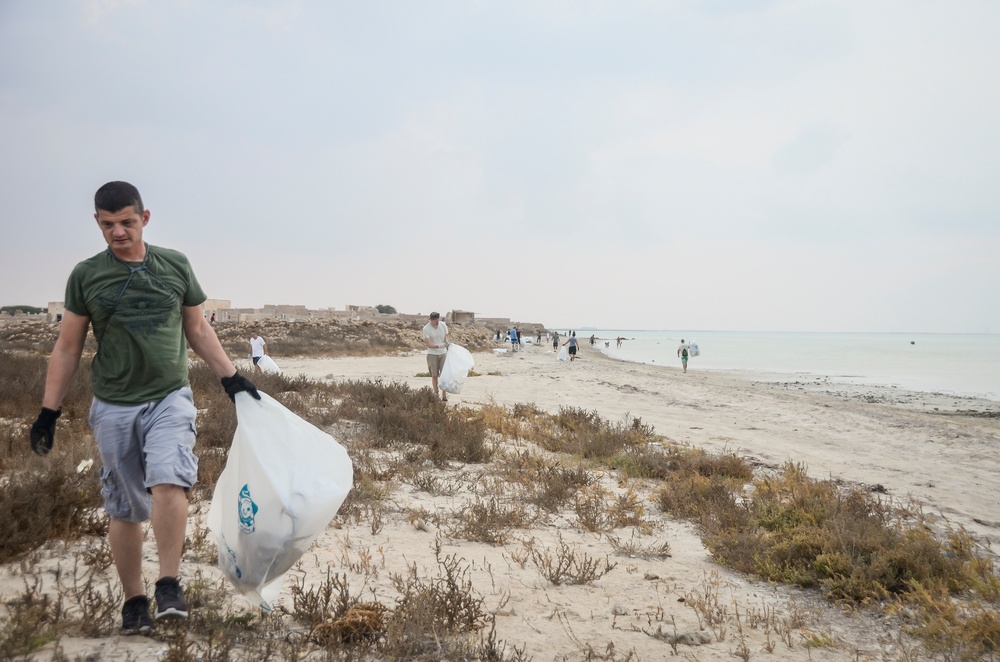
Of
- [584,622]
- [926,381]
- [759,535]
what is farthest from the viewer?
[926,381]

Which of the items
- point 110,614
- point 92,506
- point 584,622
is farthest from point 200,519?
point 584,622

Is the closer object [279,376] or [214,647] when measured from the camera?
[214,647]

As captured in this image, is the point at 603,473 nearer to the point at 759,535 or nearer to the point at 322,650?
the point at 759,535

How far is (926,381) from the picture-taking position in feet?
82.0

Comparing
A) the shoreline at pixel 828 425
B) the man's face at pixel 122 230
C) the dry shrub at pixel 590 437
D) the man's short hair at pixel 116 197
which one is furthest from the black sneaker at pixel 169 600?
the shoreline at pixel 828 425

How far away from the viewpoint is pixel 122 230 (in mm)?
2398

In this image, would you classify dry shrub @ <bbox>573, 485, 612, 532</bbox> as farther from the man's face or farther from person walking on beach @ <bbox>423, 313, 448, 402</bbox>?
person walking on beach @ <bbox>423, 313, 448, 402</bbox>

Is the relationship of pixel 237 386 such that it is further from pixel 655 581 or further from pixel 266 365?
pixel 266 365

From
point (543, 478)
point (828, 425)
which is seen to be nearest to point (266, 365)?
point (543, 478)

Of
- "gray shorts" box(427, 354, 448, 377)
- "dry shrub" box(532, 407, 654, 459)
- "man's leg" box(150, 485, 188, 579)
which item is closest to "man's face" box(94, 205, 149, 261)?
"man's leg" box(150, 485, 188, 579)

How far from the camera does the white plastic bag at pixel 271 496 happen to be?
2.34 m

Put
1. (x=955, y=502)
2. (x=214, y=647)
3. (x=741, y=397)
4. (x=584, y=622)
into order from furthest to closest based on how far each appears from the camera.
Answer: (x=741, y=397)
(x=955, y=502)
(x=584, y=622)
(x=214, y=647)

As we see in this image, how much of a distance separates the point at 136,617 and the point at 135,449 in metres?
0.65

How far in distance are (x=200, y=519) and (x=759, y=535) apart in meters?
3.67
